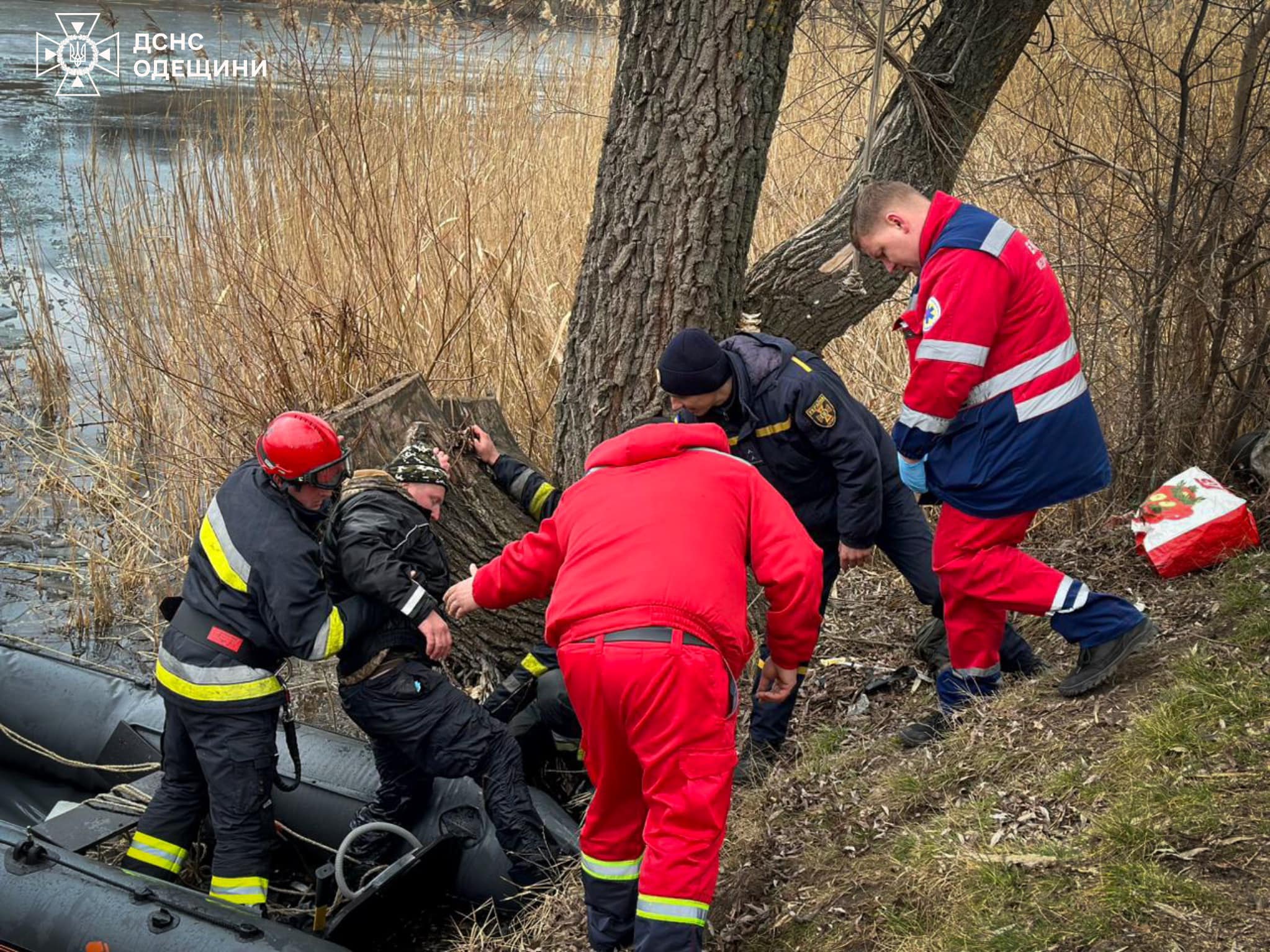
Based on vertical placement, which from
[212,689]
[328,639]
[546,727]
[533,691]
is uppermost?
[328,639]

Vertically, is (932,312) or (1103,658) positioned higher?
(932,312)

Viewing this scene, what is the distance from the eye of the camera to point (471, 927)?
409cm

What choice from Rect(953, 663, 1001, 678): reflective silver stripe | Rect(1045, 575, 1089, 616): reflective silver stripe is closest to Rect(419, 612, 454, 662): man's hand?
Rect(953, 663, 1001, 678): reflective silver stripe

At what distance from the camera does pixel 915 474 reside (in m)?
4.07

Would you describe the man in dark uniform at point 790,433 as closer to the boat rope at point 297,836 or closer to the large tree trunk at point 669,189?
the large tree trunk at point 669,189

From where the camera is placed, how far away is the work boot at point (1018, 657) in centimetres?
452

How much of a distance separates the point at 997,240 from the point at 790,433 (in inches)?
40.0

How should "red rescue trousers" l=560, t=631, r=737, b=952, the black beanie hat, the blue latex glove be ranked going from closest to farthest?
"red rescue trousers" l=560, t=631, r=737, b=952, the black beanie hat, the blue latex glove

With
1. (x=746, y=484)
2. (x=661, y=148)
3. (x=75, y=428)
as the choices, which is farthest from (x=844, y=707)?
(x=75, y=428)

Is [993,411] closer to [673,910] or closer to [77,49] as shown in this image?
[673,910]

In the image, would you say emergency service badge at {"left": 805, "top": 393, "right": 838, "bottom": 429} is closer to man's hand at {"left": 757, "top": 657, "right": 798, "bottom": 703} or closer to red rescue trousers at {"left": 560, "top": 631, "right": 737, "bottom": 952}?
man's hand at {"left": 757, "top": 657, "right": 798, "bottom": 703}

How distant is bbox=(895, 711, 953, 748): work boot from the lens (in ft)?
13.8

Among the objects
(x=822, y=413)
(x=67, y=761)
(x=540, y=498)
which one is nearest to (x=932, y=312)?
(x=822, y=413)

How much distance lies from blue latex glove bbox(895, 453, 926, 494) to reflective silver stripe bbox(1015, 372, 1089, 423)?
1.32 feet
